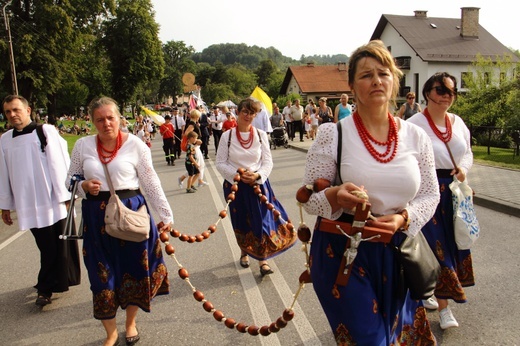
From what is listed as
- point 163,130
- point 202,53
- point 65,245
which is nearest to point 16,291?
point 65,245

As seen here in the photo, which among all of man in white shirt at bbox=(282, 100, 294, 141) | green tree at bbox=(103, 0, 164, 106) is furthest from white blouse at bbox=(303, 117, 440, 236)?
green tree at bbox=(103, 0, 164, 106)

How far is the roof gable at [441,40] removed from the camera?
143 ft

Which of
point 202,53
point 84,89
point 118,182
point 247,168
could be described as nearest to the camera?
point 118,182

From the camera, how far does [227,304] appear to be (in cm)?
449

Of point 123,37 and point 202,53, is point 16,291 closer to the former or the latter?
point 123,37

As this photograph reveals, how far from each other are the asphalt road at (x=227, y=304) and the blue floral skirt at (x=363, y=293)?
53.7 inches

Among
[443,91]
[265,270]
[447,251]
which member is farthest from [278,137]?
[447,251]

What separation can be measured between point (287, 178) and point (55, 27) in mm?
29090

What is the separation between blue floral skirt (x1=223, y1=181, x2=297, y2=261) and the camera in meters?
5.22

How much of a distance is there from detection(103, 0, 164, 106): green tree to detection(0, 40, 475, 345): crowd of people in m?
52.4

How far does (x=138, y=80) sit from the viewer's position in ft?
183

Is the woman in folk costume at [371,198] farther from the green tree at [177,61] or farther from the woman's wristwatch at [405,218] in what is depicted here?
the green tree at [177,61]

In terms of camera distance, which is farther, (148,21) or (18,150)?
(148,21)

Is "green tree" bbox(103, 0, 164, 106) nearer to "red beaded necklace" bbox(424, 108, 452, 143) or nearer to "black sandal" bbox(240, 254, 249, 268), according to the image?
"black sandal" bbox(240, 254, 249, 268)
